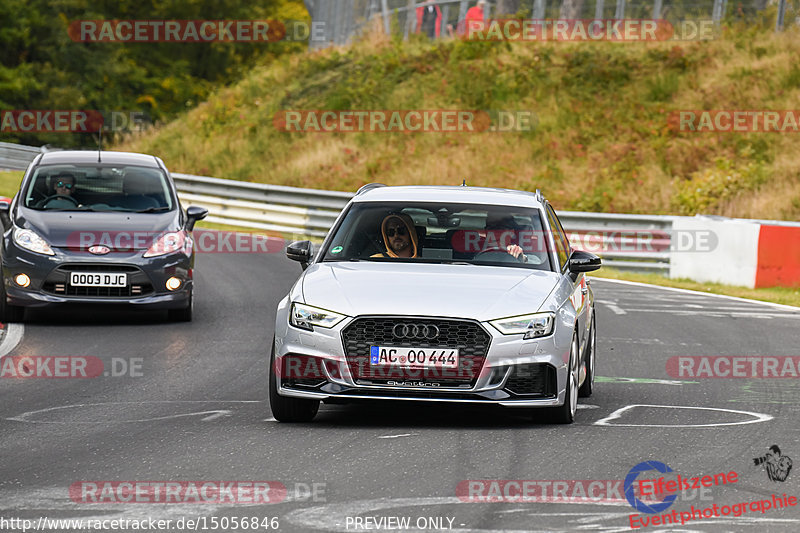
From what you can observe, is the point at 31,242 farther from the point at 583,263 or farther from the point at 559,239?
the point at 583,263

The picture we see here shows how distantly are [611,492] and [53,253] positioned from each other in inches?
344

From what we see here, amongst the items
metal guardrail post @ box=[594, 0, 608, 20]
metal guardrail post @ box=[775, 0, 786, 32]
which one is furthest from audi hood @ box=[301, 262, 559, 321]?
metal guardrail post @ box=[594, 0, 608, 20]

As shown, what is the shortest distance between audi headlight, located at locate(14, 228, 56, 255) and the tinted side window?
5847 millimetres

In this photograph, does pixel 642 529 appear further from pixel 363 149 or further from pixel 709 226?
pixel 363 149

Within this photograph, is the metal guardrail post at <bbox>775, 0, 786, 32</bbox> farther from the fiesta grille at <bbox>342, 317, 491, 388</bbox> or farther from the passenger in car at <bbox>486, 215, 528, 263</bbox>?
the fiesta grille at <bbox>342, 317, 491, 388</bbox>

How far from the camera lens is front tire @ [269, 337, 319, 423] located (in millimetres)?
8883

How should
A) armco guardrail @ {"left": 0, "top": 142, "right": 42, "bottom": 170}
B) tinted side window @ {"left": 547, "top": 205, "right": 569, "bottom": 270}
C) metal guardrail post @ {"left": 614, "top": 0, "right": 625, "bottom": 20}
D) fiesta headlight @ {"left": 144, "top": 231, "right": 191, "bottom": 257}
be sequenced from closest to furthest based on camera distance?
tinted side window @ {"left": 547, "top": 205, "right": 569, "bottom": 270} < fiesta headlight @ {"left": 144, "top": 231, "right": 191, "bottom": 257} < metal guardrail post @ {"left": 614, "top": 0, "right": 625, "bottom": 20} < armco guardrail @ {"left": 0, "top": 142, "right": 42, "bottom": 170}

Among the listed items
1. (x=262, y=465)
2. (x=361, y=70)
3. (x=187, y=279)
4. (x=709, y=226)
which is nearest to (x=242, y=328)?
Result: (x=187, y=279)

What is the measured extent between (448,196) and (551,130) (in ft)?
91.2

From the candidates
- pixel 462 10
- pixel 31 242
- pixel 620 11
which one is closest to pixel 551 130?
pixel 620 11

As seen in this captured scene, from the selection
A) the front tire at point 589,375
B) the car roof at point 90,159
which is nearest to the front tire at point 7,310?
the car roof at point 90,159

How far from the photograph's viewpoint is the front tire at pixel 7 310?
14297mm

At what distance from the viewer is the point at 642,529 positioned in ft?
19.7

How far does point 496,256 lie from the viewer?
9.75 metres
